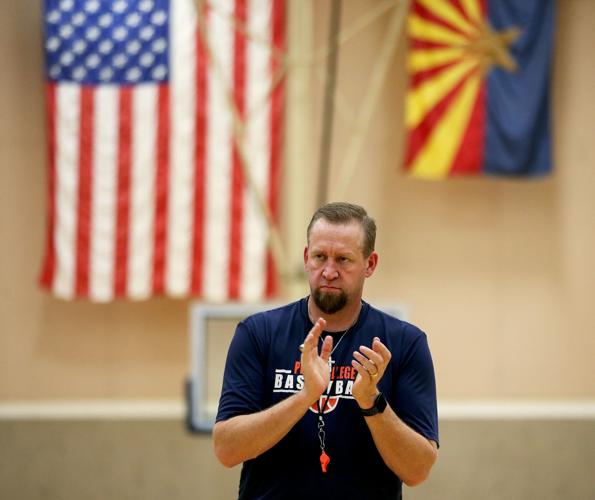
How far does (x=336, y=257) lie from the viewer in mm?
2688

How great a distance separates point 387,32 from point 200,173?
235 cm

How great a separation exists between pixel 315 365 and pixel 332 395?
0.79ft

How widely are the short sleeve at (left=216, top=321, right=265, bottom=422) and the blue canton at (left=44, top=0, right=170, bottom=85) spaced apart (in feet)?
17.7

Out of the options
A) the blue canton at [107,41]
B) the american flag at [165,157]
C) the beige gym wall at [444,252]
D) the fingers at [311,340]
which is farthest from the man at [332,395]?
the blue canton at [107,41]

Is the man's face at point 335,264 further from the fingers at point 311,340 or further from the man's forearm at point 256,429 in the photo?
the man's forearm at point 256,429

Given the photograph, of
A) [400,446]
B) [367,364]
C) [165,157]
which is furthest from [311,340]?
[165,157]

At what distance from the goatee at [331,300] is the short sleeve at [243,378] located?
260 mm

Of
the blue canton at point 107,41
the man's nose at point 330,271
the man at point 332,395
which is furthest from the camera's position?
the blue canton at point 107,41

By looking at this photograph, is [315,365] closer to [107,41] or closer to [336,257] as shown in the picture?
[336,257]

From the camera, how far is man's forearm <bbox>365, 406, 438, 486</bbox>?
2.49 meters

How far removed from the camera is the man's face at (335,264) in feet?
8.77

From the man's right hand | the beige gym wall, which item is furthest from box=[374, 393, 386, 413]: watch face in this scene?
the beige gym wall

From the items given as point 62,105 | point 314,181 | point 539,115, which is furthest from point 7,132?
point 539,115

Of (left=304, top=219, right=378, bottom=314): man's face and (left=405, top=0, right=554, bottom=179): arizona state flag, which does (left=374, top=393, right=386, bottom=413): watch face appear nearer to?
(left=304, top=219, right=378, bottom=314): man's face
